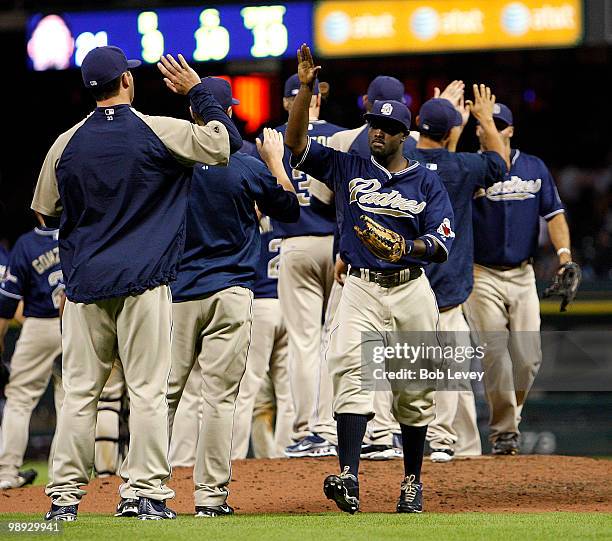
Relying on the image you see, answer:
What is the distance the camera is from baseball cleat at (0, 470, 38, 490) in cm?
902

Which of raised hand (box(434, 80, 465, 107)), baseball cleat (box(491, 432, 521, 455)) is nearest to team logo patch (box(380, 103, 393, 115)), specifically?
raised hand (box(434, 80, 465, 107))

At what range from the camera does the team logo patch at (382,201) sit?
6.29 metres

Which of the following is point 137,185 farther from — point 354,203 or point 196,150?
point 354,203

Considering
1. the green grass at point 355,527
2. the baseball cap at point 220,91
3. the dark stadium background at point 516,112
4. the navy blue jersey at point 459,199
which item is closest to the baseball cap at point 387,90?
the navy blue jersey at point 459,199

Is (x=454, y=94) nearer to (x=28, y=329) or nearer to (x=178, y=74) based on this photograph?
(x=178, y=74)

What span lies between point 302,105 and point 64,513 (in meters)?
2.20

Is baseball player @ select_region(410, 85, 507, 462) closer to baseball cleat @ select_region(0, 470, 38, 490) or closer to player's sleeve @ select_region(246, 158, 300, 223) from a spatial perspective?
player's sleeve @ select_region(246, 158, 300, 223)

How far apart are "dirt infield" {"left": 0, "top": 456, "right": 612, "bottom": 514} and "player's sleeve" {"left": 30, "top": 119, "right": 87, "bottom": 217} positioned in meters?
1.65

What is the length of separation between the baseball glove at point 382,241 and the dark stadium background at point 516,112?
5.48m

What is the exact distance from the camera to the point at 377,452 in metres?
8.03

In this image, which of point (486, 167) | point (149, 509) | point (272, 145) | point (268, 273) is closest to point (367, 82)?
point (268, 273)

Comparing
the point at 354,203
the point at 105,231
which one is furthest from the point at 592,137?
the point at 105,231

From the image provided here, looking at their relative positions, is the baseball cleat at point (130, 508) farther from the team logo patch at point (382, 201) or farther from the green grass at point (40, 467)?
the green grass at point (40, 467)

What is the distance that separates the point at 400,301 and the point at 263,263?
9.33 feet
